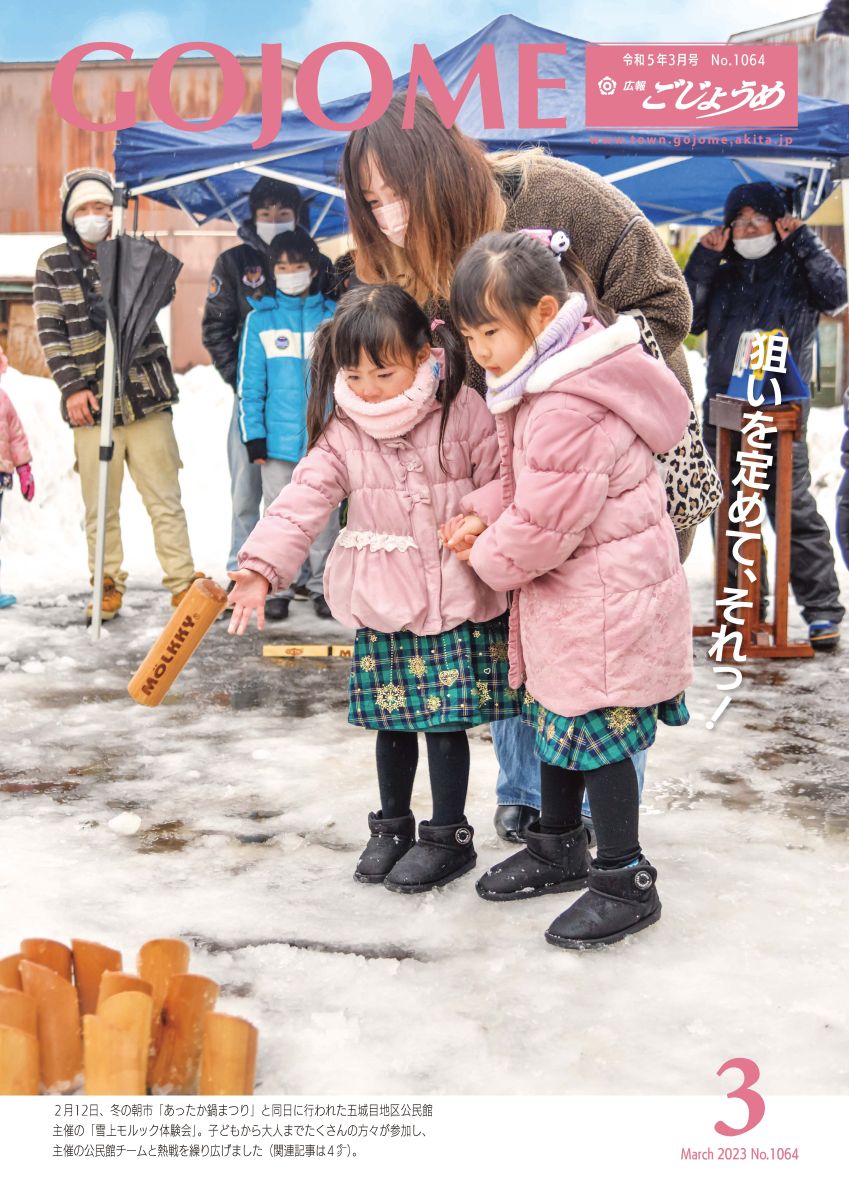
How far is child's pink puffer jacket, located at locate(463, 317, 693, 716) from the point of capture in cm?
241

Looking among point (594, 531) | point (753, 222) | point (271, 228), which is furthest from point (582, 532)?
point (271, 228)

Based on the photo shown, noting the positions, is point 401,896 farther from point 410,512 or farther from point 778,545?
point 778,545

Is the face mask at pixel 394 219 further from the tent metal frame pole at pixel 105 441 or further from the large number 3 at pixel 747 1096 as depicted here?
the tent metal frame pole at pixel 105 441

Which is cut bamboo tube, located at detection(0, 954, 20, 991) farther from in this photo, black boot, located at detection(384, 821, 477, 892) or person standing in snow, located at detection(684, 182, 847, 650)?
person standing in snow, located at detection(684, 182, 847, 650)

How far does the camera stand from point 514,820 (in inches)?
127

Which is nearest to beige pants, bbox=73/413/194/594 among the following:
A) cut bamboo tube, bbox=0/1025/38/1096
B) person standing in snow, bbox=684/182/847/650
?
person standing in snow, bbox=684/182/847/650

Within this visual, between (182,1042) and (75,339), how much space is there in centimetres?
480

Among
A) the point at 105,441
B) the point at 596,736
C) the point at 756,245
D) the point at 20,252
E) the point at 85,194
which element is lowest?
the point at 596,736

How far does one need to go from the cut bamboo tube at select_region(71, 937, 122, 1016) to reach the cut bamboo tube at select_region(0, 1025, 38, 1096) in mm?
229

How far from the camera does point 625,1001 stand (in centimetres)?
236

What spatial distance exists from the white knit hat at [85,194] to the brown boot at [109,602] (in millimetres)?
1733

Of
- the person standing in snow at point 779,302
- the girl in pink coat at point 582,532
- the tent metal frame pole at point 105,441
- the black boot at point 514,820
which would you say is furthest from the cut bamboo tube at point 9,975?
the person standing in snow at point 779,302

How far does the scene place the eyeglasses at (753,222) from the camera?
231 inches

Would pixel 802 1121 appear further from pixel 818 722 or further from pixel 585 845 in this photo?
pixel 818 722
